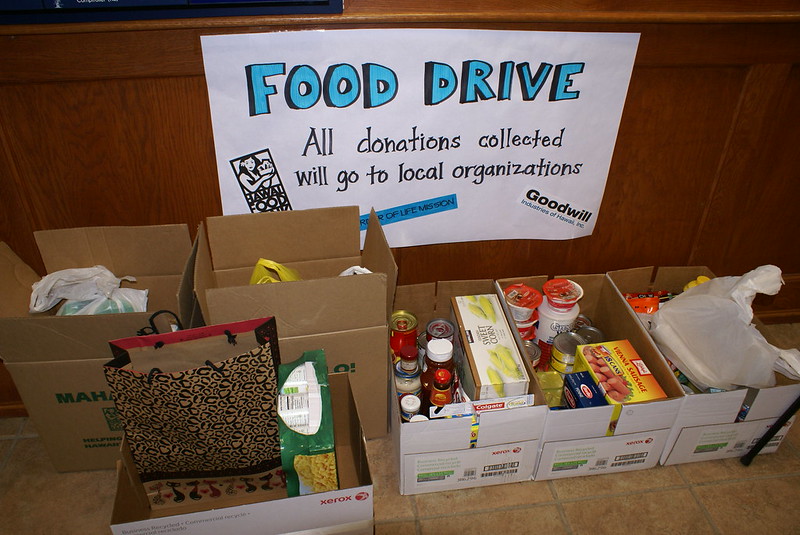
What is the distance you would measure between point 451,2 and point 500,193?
0.51 metres

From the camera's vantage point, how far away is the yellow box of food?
1.33 metres

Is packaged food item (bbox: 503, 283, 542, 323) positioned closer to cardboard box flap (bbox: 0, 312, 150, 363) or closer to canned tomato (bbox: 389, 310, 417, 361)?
canned tomato (bbox: 389, 310, 417, 361)

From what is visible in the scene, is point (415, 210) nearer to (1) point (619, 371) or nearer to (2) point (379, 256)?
(2) point (379, 256)

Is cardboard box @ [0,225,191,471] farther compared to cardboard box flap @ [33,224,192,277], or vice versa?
cardboard box flap @ [33,224,192,277]

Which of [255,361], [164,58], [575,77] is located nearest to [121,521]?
[255,361]

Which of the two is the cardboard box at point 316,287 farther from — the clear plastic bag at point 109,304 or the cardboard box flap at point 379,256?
the clear plastic bag at point 109,304

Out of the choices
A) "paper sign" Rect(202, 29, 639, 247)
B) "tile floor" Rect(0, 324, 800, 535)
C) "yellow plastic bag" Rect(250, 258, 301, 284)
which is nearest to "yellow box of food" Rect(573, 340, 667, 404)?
"tile floor" Rect(0, 324, 800, 535)

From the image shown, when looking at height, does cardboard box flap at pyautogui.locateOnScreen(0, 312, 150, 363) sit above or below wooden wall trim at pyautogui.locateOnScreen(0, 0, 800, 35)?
below

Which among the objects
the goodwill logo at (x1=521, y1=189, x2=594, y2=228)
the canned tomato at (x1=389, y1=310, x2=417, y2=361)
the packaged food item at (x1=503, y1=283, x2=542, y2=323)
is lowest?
the canned tomato at (x1=389, y1=310, x2=417, y2=361)

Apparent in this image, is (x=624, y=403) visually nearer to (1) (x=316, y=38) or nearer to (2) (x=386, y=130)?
(2) (x=386, y=130)

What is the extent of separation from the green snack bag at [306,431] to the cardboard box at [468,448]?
0.63 feet

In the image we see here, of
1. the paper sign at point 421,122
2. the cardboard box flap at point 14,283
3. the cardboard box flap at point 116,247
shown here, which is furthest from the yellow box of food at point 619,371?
the cardboard box flap at point 14,283

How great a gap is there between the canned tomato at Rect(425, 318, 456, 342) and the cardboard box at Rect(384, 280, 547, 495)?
0.23m

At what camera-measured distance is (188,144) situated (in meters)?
1.32
